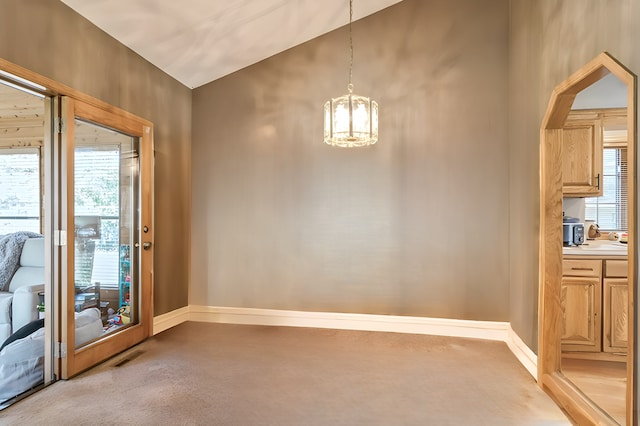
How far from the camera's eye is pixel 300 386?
291cm

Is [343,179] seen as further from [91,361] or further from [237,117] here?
[91,361]

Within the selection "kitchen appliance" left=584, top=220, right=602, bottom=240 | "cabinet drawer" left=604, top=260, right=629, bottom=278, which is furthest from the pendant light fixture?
"kitchen appliance" left=584, top=220, right=602, bottom=240

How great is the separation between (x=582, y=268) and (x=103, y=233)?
14.2 feet

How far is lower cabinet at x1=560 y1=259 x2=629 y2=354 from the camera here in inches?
136

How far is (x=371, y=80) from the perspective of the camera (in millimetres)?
4320

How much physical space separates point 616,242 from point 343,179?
3.01m

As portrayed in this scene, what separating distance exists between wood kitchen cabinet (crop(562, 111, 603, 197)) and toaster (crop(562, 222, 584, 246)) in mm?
337

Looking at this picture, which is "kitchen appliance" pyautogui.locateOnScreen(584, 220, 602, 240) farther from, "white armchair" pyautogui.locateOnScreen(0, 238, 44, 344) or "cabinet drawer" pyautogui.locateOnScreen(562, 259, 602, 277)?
"white armchair" pyautogui.locateOnScreen(0, 238, 44, 344)

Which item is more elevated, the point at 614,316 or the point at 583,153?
the point at 583,153

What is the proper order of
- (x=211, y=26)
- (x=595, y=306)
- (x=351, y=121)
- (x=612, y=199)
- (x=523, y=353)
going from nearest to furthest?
1. (x=351, y=121)
2. (x=523, y=353)
3. (x=595, y=306)
4. (x=211, y=26)
5. (x=612, y=199)

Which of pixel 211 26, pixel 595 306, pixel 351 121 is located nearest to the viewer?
pixel 351 121

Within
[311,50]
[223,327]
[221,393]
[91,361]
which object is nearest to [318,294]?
[223,327]

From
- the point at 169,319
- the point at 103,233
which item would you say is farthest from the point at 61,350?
the point at 169,319

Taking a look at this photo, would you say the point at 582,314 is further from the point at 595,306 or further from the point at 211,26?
the point at 211,26
